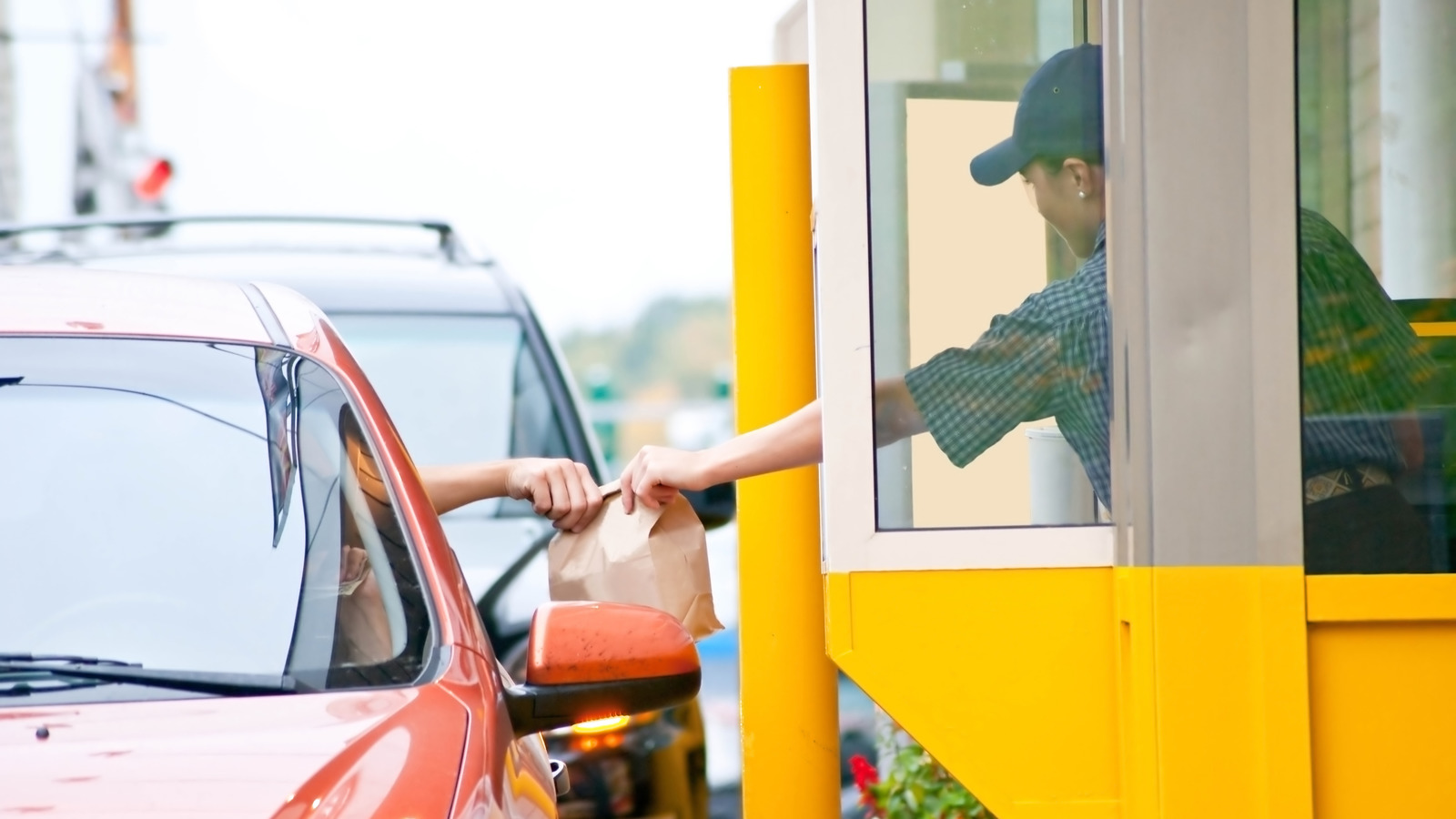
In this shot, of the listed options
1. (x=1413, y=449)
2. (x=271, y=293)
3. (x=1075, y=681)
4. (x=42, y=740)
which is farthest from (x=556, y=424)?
(x=42, y=740)

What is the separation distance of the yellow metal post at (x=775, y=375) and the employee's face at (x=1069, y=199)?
0.90 meters

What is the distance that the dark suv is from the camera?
168 inches

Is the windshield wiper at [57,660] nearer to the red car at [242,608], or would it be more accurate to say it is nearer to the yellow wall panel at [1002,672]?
→ the red car at [242,608]

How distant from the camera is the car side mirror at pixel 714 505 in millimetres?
4879

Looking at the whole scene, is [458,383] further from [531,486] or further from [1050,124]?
[1050,124]

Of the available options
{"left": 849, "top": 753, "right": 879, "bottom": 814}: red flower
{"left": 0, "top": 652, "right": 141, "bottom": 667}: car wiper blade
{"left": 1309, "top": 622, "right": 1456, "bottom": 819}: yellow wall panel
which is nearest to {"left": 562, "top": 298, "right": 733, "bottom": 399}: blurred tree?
{"left": 849, "top": 753, "right": 879, "bottom": 814}: red flower

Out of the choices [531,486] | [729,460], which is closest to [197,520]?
[531,486]

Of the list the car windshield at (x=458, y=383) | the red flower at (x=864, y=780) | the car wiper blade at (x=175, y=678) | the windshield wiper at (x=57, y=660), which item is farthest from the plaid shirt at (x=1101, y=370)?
the car windshield at (x=458, y=383)

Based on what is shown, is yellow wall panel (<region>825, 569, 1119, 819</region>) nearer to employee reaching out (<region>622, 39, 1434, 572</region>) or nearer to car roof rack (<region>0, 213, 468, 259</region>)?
employee reaching out (<region>622, 39, 1434, 572</region>)

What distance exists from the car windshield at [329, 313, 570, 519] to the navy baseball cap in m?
2.54

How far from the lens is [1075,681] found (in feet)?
9.52

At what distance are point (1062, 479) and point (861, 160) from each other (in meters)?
0.69

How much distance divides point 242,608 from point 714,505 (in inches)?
107

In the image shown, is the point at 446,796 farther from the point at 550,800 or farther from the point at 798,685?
the point at 798,685
